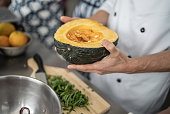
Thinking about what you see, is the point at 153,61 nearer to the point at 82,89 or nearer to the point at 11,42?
the point at 82,89

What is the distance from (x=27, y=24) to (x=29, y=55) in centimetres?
116

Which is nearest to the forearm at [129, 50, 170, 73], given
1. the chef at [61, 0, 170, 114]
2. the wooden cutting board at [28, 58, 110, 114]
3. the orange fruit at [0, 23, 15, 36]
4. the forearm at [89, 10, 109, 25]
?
the chef at [61, 0, 170, 114]

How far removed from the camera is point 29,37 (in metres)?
1.62

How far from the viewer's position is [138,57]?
1.12 metres

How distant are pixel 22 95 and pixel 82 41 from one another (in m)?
0.48

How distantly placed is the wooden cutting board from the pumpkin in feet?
0.82

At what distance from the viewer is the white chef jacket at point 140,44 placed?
4.05 feet

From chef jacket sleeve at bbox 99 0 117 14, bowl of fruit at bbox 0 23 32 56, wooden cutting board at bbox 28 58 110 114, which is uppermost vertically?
chef jacket sleeve at bbox 99 0 117 14

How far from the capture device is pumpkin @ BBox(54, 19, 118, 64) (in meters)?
1.01

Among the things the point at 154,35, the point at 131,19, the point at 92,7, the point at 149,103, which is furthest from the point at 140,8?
the point at 92,7

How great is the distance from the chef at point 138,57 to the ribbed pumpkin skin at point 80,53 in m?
0.04

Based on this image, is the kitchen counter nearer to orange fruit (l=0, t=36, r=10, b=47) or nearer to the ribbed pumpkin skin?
orange fruit (l=0, t=36, r=10, b=47)

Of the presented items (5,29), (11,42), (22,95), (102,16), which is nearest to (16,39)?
(11,42)

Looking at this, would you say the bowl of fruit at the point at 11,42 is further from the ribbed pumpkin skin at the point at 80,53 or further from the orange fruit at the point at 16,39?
the ribbed pumpkin skin at the point at 80,53
